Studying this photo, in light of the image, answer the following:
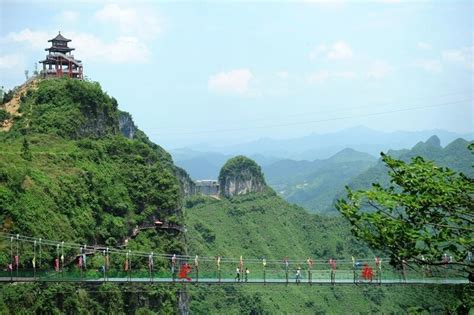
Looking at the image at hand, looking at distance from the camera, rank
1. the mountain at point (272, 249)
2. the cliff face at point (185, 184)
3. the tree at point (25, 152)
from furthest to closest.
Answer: the cliff face at point (185, 184) < the mountain at point (272, 249) < the tree at point (25, 152)

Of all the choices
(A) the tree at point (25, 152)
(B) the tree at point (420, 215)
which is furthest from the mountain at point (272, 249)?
(B) the tree at point (420, 215)

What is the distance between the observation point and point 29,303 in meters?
26.4

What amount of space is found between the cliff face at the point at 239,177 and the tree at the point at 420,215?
239 ft

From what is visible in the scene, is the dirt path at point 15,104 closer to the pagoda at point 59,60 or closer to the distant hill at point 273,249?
the pagoda at point 59,60

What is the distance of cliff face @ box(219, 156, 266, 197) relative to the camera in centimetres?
8519

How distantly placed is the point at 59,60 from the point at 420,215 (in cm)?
3877

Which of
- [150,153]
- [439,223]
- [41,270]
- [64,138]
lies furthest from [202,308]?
[439,223]

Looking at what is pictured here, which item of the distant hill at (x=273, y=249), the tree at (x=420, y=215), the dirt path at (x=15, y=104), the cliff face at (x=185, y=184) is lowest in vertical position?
the distant hill at (x=273, y=249)

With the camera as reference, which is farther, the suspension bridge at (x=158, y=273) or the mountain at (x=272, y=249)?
the mountain at (x=272, y=249)

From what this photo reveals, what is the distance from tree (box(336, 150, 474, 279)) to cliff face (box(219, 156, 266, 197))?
239 ft

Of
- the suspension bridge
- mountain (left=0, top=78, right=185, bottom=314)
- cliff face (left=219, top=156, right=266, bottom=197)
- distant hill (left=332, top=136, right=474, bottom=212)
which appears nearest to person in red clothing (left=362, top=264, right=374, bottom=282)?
the suspension bridge

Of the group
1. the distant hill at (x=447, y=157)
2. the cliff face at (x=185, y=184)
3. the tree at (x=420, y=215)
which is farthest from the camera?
the distant hill at (x=447, y=157)

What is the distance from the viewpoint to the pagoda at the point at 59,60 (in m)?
46.4

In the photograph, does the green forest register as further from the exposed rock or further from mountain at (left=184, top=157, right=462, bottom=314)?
the exposed rock
